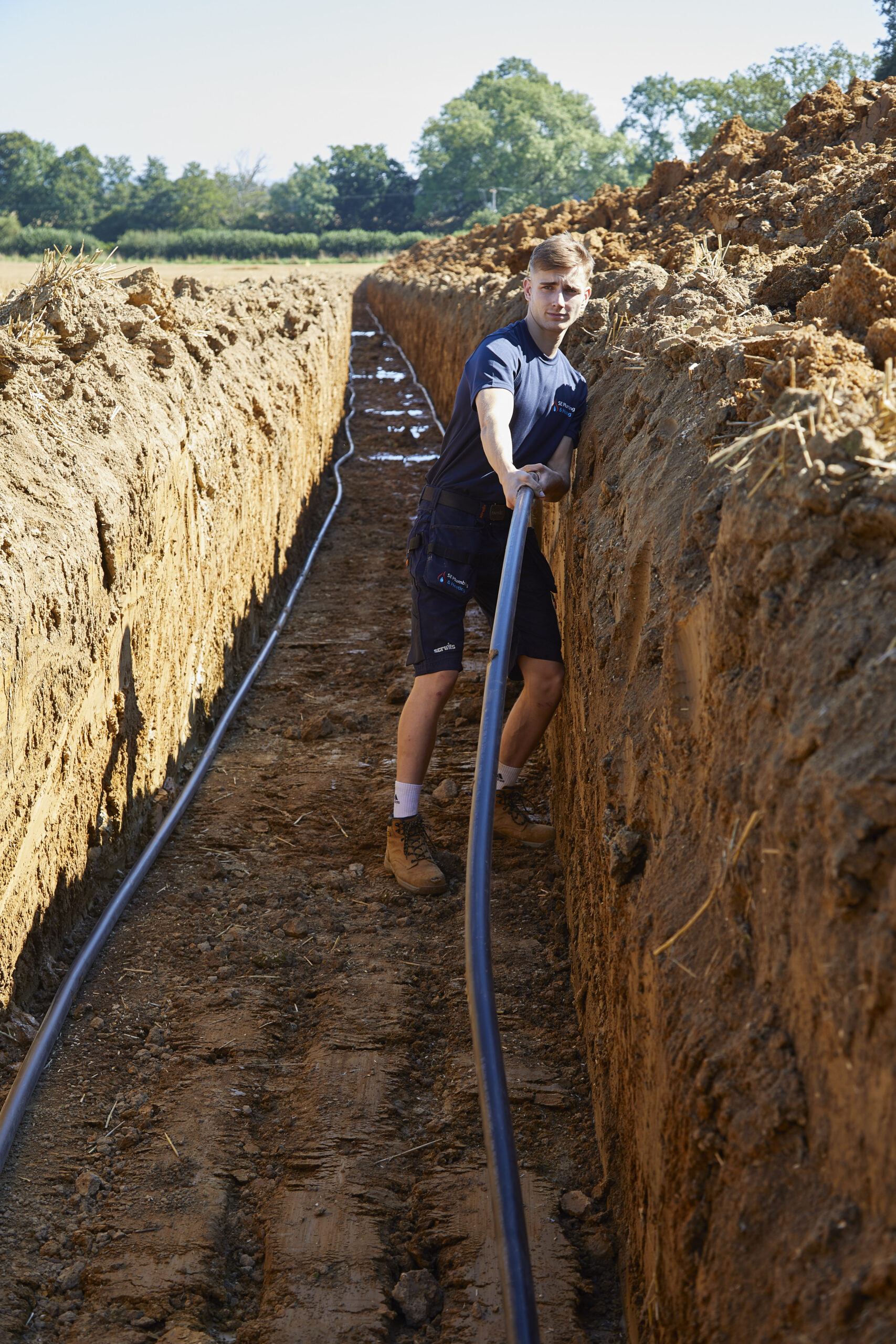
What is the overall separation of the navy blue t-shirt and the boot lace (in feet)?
4.36

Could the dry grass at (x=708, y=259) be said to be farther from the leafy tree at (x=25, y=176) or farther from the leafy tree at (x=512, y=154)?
the leafy tree at (x=25, y=176)

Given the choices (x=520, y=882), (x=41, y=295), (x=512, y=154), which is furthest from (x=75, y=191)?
(x=520, y=882)

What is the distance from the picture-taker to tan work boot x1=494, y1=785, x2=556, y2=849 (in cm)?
420

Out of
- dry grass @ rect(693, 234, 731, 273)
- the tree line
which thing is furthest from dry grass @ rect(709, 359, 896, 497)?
the tree line

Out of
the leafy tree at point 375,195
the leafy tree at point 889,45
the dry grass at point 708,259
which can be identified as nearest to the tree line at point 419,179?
the leafy tree at point 375,195

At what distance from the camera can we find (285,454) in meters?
7.54

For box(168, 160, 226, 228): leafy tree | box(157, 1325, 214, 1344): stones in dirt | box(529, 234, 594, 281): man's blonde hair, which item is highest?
box(168, 160, 226, 228): leafy tree

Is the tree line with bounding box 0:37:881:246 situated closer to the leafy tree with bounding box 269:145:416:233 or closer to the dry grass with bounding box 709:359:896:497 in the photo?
the leafy tree with bounding box 269:145:416:233

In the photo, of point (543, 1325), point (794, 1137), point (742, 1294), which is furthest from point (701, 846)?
point (543, 1325)

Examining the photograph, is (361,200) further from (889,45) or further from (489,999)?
(489,999)

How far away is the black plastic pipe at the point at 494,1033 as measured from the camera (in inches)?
68.9

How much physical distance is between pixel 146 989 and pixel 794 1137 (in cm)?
244

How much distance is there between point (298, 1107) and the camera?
286 cm

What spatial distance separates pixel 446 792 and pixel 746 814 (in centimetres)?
278
